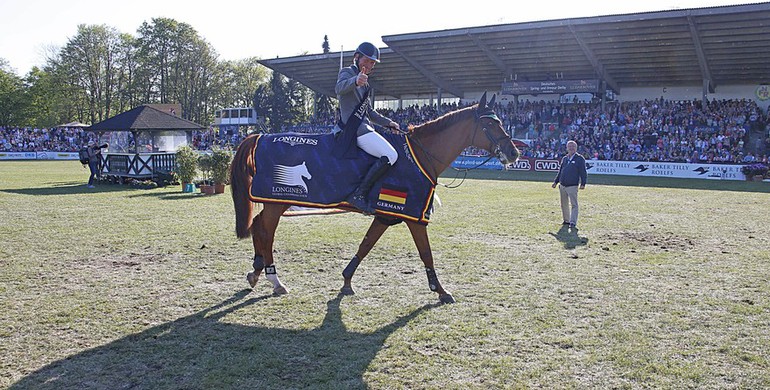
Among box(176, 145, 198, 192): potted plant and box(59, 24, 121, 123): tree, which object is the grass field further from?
box(59, 24, 121, 123): tree

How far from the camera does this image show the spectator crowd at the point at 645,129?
30547 millimetres

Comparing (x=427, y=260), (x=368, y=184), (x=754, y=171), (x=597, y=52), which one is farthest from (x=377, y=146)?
(x=597, y=52)

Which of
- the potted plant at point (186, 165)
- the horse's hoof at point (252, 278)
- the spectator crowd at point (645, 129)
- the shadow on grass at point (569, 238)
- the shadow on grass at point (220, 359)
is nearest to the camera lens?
the shadow on grass at point (220, 359)

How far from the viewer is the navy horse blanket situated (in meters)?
6.26

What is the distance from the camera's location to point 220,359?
458 centimetres

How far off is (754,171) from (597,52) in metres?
11.5

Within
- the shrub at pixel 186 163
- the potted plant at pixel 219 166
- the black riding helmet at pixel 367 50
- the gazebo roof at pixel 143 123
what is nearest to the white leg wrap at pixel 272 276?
the black riding helmet at pixel 367 50

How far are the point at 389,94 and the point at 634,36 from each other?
22179mm

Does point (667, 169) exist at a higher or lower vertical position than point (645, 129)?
lower

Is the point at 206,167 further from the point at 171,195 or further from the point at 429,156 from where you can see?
the point at 429,156

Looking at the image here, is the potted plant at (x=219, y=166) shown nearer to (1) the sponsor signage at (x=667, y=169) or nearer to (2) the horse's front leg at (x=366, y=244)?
(2) the horse's front leg at (x=366, y=244)

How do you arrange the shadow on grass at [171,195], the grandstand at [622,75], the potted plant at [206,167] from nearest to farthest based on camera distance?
1. the shadow on grass at [171,195]
2. the potted plant at [206,167]
3. the grandstand at [622,75]

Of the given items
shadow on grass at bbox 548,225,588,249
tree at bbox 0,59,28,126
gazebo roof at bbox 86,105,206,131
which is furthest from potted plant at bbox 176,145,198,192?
tree at bbox 0,59,28,126

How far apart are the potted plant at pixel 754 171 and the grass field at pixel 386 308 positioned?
1635 cm
